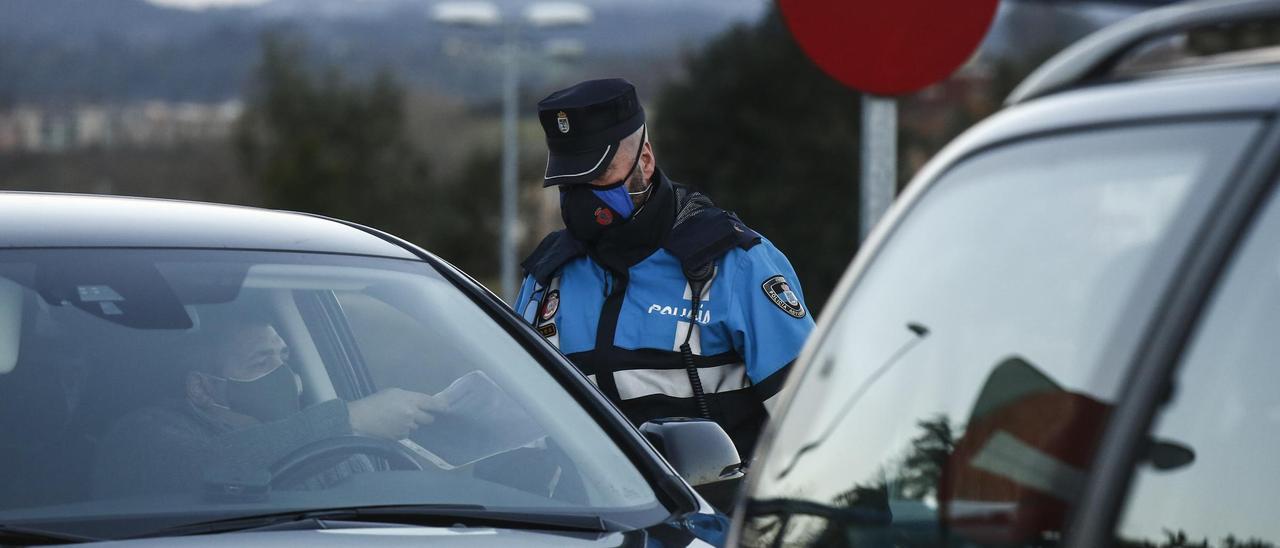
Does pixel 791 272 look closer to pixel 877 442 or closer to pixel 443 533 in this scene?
pixel 443 533

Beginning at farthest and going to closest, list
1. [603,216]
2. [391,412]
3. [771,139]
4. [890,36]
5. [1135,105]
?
1. [771,139]
2. [890,36]
3. [603,216]
4. [391,412]
5. [1135,105]

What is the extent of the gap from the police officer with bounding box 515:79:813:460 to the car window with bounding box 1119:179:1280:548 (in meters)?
2.69

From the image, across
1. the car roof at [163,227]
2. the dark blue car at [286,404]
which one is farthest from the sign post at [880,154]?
the car roof at [163,227]

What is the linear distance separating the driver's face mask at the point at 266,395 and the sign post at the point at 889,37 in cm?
200

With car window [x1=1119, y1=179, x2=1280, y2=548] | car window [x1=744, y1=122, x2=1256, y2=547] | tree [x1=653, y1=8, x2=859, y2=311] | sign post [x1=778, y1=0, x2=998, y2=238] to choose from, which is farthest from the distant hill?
car window [x1=1119, y1=179, x2=1280, y2=548]

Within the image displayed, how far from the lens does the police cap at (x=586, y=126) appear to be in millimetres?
4559

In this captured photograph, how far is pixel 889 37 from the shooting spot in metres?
4.68

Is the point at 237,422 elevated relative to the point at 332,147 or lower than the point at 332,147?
lower

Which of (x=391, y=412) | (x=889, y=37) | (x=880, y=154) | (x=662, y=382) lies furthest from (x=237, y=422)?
(x=880, y=154)

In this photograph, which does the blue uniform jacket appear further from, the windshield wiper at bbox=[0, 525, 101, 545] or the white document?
the windshield wiper at bbox=[0, 525, 101, 545]

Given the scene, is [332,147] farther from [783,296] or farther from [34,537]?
[34,537]

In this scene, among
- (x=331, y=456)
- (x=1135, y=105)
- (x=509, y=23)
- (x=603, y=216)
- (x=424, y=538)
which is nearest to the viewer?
(x=1135, y=105)

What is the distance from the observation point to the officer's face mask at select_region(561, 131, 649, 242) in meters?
4.53

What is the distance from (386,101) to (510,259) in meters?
39.7
